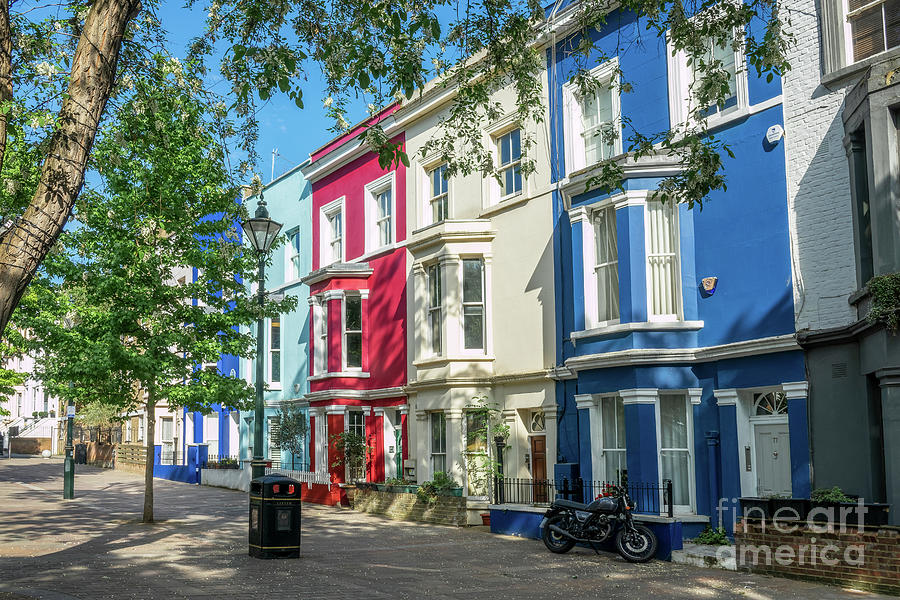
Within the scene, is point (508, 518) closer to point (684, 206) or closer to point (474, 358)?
point (474, 358)

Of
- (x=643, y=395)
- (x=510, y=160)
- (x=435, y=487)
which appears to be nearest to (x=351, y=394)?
(x=435, y=487)

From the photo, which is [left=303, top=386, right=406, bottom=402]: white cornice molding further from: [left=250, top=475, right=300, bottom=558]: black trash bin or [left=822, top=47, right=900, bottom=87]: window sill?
[left=822, top=47, right=900, bottom=87]: window sill

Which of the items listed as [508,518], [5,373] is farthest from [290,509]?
[5,373]

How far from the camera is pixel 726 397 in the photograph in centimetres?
1620

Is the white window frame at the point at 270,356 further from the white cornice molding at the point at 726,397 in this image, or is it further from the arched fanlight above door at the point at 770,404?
the arched fanlight above door at the point at 770,404

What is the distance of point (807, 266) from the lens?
1509 cm

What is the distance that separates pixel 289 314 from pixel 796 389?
2052 centimetres

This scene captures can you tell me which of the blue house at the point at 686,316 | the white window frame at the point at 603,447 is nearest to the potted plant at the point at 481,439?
the blue house at the point at 686,316

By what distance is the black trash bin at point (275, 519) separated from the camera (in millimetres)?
14195

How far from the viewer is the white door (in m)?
15.4

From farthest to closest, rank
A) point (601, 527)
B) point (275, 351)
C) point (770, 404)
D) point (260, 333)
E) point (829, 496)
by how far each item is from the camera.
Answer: point (275, 351) < point (260, 333) < point (770, 404) < point (601, 527) < point (829, 496)

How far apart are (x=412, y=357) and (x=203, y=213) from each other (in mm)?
7113

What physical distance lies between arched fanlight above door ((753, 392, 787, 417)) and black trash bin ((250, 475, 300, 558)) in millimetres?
7925

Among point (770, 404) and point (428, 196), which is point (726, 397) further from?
point (428, 196)
